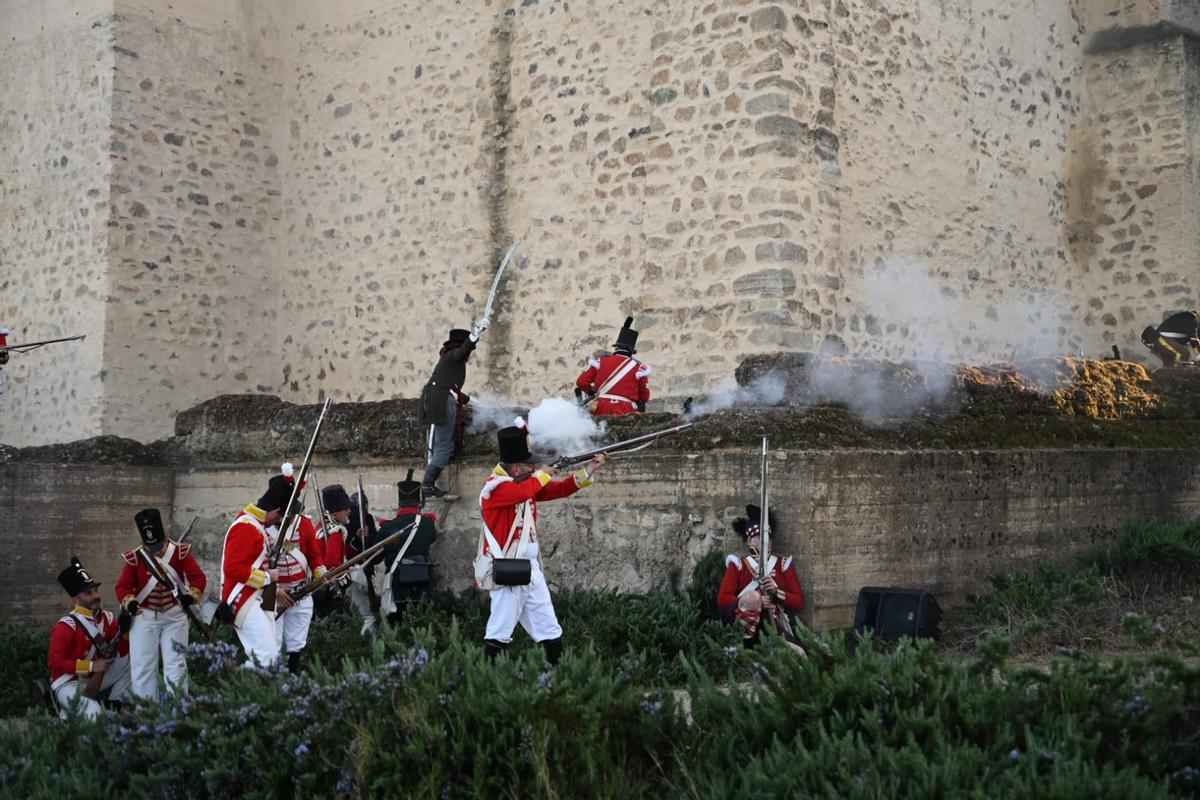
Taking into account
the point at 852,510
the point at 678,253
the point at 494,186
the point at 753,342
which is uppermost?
the point at 494,186

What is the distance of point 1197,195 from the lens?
15555mm

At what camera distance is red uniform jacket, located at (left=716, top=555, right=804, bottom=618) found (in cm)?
846

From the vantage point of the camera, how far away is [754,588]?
329 inches

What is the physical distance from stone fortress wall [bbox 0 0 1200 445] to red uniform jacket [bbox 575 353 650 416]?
1.35 metres

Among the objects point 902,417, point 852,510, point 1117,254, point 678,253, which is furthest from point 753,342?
point 1117,254

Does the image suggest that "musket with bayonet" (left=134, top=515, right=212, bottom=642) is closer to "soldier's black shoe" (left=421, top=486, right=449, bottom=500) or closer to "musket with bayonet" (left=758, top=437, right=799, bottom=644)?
"soldier's black shoe" (left=421, top=486, right=449, bottom=500)

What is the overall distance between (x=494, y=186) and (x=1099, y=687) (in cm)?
1022

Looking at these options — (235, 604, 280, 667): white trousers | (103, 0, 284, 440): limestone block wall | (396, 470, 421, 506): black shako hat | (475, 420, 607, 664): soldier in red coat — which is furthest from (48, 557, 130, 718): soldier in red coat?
(103, 0, 284, 440): limestone block wall

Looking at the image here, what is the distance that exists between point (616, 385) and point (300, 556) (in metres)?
2.81

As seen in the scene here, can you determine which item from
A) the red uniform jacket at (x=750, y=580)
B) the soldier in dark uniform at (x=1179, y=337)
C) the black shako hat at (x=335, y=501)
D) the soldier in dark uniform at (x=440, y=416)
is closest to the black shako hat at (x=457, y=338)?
the soldier in dark uniform at (x=440, y=416)

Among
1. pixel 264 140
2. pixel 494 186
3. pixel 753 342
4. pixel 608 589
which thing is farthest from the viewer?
pixel 264 140

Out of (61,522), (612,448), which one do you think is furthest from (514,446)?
(61,522)

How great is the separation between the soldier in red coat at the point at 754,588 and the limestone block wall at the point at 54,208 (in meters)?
9.63

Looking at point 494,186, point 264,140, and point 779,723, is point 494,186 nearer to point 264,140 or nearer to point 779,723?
point 264,140
